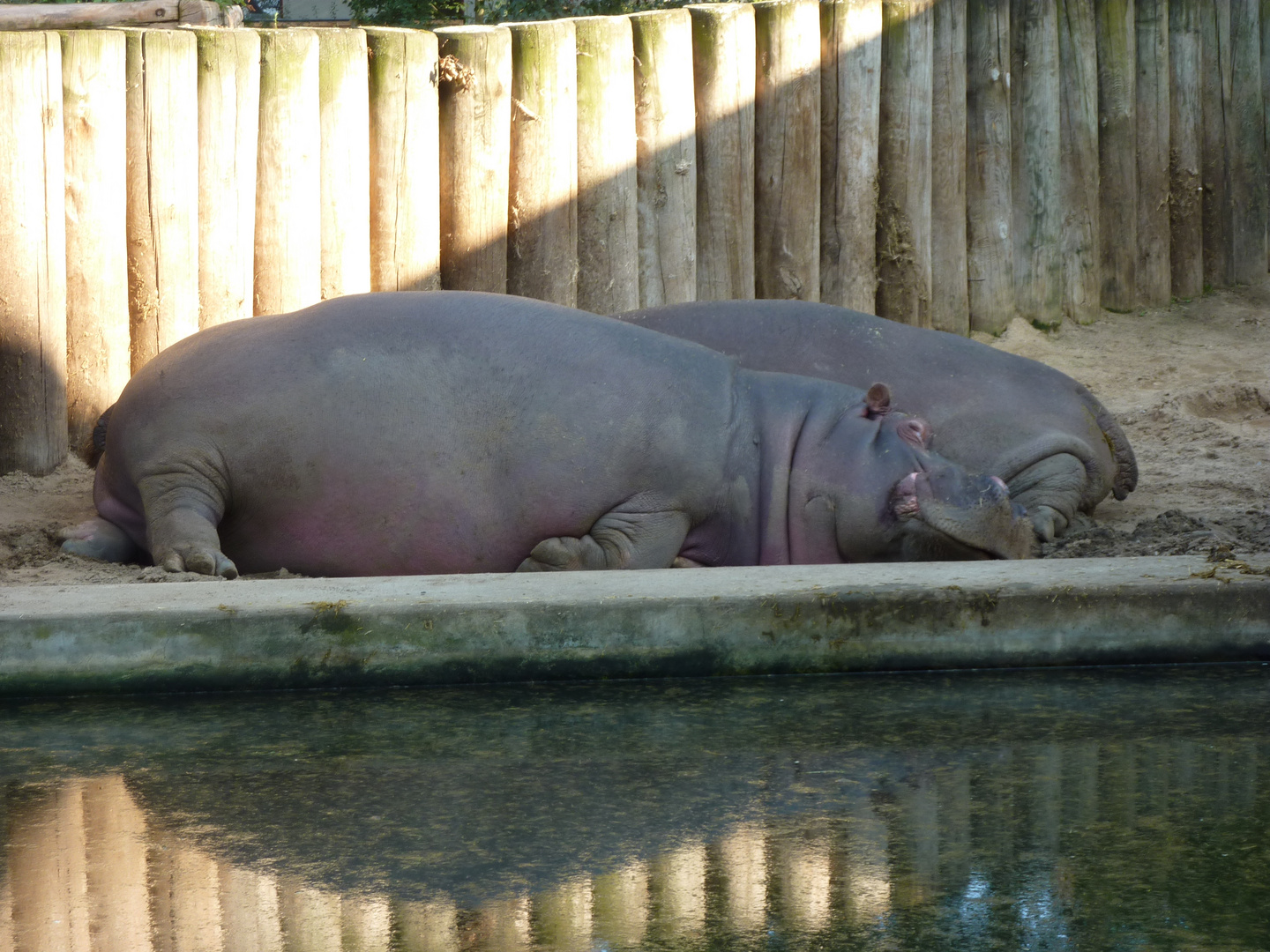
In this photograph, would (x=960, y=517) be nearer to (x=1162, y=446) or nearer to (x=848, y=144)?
(x=1162, y=446)

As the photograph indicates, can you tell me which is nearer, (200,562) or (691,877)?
(691,877)

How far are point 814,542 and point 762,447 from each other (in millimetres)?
299

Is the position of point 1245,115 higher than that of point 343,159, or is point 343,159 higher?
Result: point 1245,115

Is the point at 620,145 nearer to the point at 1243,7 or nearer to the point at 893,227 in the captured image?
the point at 893,227

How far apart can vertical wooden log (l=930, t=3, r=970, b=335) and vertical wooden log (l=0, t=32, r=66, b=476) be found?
3.75 m

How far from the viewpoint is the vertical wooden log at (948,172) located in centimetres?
708

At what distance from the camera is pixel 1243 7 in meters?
7.88

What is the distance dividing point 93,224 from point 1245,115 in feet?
18.2

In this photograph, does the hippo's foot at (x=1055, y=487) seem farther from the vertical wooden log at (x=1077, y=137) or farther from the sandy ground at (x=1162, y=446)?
the vertical wooden log at (x=1077, y=137)

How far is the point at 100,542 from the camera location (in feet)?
14.6

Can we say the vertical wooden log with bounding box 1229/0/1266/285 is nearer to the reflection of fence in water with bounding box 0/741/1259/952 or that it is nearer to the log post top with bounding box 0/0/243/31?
the log post top with bounding box 0/0/243/31

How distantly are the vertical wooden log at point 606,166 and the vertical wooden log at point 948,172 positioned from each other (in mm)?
1570

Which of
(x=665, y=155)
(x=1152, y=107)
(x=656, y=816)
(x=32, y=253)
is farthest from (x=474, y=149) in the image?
(x=656, y=816)

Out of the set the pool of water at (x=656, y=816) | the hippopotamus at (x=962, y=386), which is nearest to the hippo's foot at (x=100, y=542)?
the pool of water at (x=656, y=816)
